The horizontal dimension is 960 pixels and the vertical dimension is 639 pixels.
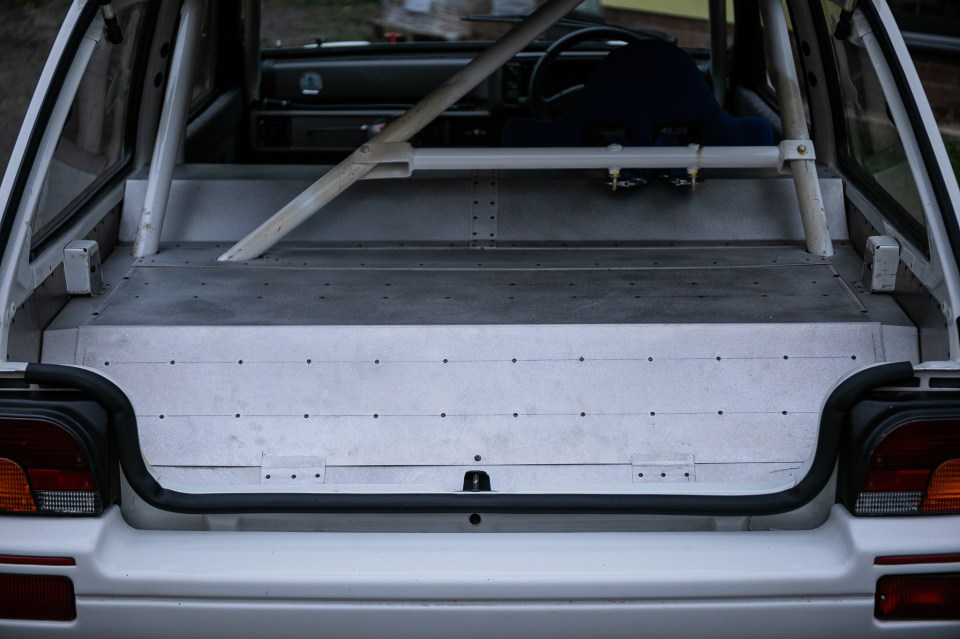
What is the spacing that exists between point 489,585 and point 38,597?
0.84 m

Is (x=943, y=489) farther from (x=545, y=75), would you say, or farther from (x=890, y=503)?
(x=545, y=75)

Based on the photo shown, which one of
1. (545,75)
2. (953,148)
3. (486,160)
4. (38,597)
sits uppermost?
(486,160)

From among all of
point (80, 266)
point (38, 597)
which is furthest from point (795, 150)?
point (38, 597)

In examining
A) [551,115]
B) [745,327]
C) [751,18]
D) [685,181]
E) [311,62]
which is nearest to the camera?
[745,327]

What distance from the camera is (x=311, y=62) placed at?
5.26 m

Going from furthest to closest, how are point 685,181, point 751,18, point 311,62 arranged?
point 311,62 → point 751,18 → point 685,181

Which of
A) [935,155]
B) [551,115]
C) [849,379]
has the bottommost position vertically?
[551,115]

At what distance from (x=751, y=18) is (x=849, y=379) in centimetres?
263

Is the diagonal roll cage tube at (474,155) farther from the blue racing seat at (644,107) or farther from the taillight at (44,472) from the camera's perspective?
the taillight at (44,472)

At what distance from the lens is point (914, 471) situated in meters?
1.93

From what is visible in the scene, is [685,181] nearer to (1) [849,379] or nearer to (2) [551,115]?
(1) [849,379]

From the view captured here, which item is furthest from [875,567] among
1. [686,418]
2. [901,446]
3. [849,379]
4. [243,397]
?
[243,397]

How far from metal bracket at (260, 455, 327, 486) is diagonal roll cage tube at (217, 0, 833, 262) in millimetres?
814

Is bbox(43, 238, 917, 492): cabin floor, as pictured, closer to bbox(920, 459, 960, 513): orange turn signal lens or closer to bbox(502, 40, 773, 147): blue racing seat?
bbox(920, 459, 960, 513): orange turn signal lens
